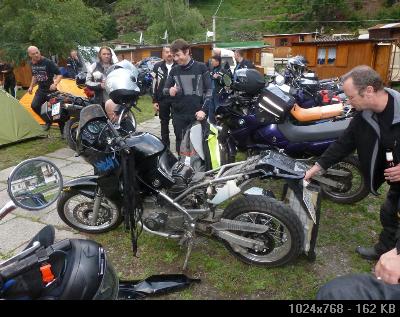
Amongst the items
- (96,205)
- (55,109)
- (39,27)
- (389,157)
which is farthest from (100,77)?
(39,27)

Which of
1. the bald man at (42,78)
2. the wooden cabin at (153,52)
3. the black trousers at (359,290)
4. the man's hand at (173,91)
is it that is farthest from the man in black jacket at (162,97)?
the wooden cabin at (153,52)

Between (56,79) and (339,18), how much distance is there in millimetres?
49680

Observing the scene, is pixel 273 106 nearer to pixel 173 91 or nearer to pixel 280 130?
pixel 280 130

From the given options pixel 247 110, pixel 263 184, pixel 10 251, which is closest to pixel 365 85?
pixel 247 110

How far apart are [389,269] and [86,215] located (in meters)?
2.94

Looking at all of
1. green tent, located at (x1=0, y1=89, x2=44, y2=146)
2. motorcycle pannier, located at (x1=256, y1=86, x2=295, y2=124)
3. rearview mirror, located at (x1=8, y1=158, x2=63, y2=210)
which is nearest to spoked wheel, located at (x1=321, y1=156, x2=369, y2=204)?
motorcycle pannier, located at (x1=256, y1=86, x2=295, y2=124)

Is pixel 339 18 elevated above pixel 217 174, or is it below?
above

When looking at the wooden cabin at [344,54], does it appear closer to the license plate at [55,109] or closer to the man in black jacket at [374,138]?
the license plate at [55,109]

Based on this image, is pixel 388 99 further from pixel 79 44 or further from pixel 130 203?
pixel 79 44

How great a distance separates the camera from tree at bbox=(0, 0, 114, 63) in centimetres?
1392

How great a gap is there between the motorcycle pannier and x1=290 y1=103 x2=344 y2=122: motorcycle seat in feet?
1.85

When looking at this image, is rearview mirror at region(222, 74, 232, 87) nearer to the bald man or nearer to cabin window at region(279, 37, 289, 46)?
the bald man

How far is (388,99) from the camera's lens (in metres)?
2.61

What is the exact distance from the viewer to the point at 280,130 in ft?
13.4
